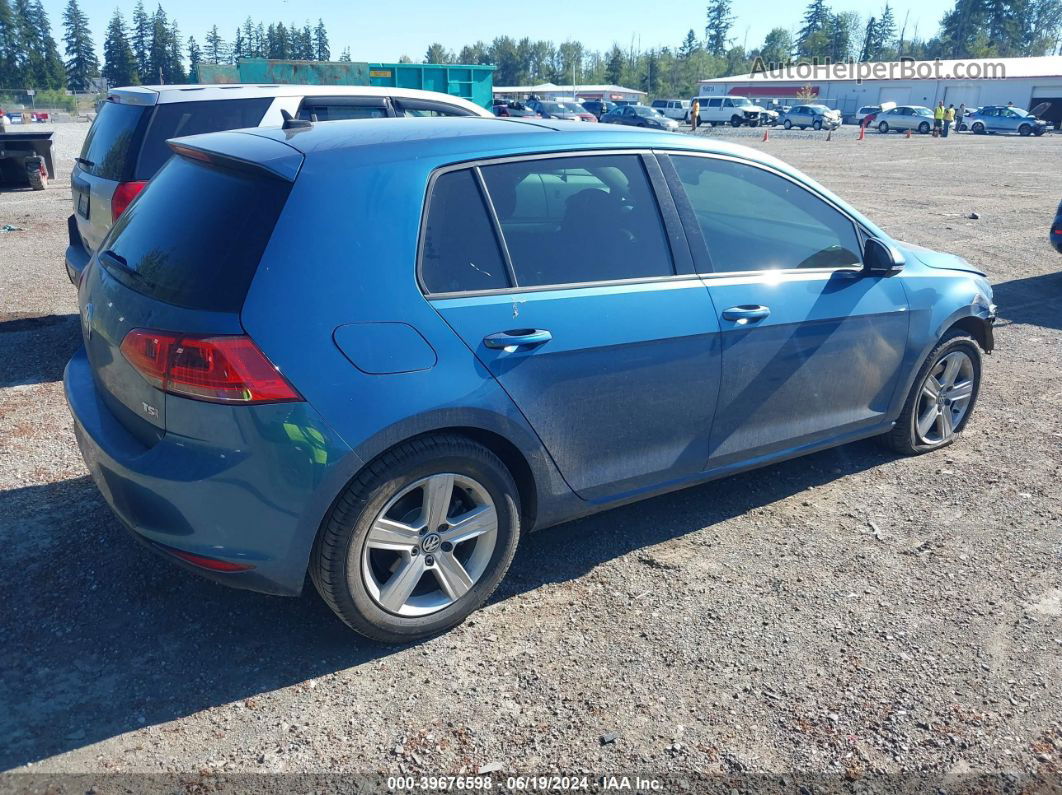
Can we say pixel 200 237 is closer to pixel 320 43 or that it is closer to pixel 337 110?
pixel 337 110

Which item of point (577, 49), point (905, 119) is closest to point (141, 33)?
point (577, 49)

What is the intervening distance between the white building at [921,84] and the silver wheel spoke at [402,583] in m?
75.9

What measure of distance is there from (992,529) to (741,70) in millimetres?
156086

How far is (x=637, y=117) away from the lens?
4919 cm

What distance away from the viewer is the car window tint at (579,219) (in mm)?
3346

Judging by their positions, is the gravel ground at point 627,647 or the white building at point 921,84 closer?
the gravel ground at point 627,647

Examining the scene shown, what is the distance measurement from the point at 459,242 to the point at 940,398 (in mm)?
3264

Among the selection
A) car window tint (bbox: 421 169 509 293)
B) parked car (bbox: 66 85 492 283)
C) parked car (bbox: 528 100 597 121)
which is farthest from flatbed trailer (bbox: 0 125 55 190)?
Result: parked car (bbox: 528 100 597 121)

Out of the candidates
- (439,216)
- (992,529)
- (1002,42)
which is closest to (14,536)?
(439,216)

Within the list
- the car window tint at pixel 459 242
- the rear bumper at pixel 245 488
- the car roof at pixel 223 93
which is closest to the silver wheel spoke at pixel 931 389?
the car window tint at pixel 459 242

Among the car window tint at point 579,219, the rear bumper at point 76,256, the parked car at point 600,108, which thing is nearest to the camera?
→ the car window tint at point 579,219

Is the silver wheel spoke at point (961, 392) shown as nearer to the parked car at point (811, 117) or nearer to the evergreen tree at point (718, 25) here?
the parked car at point (811, 117)

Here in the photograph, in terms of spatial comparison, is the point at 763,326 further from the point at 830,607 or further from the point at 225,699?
the point at 225,699

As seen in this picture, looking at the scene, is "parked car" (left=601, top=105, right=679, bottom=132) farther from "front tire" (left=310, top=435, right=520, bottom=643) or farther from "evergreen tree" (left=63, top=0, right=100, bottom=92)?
"evergreen tree" (left=63, top=0, right=100, bottom=92)
